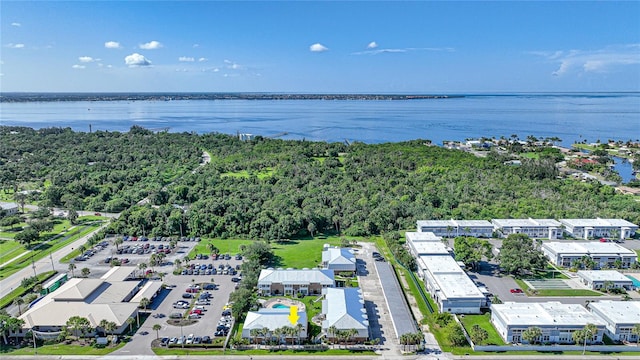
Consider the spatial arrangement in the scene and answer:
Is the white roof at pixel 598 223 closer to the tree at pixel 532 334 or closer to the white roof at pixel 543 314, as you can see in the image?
the white roof at pixel 543 314

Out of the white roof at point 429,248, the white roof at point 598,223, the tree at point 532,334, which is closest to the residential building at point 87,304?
the white roof at point 429,248

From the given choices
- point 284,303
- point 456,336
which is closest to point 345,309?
point 284,303

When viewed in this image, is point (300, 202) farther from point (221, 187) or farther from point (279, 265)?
point (279, 265)

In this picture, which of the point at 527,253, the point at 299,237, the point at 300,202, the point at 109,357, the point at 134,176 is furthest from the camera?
the point at 134,176

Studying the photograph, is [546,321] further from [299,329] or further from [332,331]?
[299,329]

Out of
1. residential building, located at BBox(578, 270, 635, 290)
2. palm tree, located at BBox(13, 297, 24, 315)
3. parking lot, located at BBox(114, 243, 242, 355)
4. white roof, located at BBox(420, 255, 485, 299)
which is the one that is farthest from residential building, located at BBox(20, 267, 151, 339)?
residential building, located at BBox(578, 270, 635, 290)

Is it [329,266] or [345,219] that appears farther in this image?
[345,219]

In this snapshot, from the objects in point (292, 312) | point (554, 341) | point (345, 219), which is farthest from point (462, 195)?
point (292, 312)
